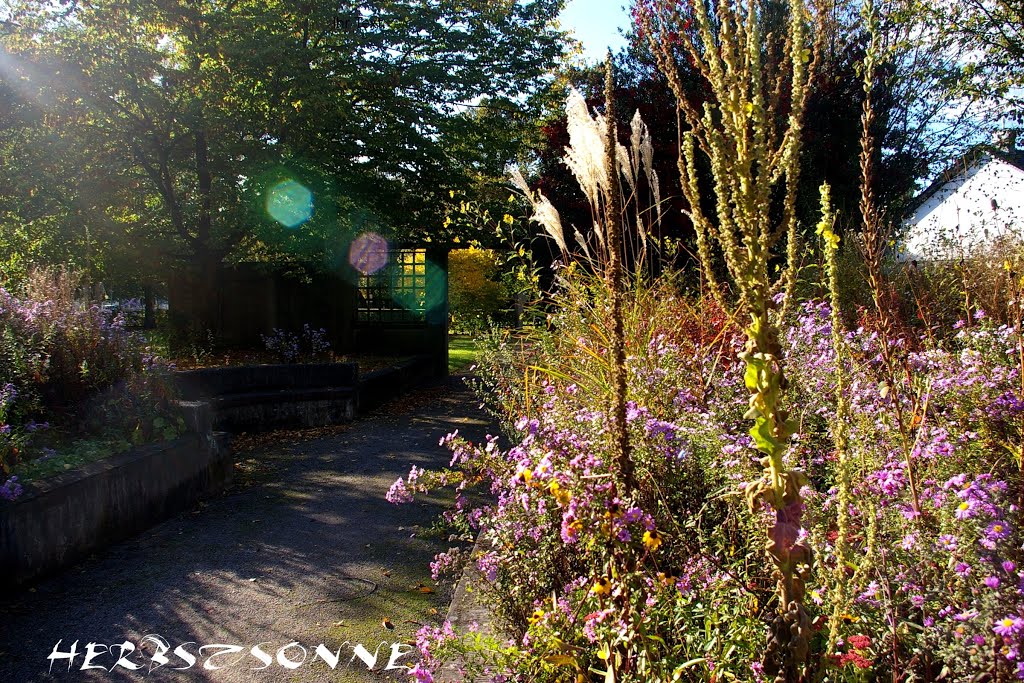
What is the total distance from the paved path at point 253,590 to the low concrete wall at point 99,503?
105 millimetres

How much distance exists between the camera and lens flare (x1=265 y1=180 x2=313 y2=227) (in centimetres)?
1029

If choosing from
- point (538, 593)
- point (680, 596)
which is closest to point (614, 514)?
point (680, 596)

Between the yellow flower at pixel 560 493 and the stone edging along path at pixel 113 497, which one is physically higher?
the yellow flower at pixel 560 493

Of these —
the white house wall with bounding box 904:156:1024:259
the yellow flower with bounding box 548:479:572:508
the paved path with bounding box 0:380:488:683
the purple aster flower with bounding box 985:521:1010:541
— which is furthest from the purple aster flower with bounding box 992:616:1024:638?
the white house wall with bounding box 904:156:1024:259

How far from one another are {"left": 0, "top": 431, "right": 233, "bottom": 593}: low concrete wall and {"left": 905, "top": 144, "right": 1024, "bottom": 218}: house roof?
11491mm

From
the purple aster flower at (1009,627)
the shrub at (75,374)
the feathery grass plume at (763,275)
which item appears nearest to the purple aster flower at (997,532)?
the purple aster flower at (1009,627)

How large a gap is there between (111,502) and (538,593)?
2.86 m

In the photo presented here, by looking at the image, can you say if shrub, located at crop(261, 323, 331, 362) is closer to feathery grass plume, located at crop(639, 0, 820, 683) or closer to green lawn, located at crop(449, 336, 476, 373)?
green lawn, located at crop(449, 336, 476, 373)

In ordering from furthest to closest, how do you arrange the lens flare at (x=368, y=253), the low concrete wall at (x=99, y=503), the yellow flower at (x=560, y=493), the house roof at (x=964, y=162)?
the lens flare at (x=368, y=253) < the house roof at (x=964, y=162) < the low concrete wall at (x=99, y=503) < the yellow flower at (x=560, y=493)

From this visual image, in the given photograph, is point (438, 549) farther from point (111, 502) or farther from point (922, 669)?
point (922, 669)

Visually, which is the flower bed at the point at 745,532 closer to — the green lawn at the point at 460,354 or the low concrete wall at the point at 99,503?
the low concrete wall at the point at 99,503

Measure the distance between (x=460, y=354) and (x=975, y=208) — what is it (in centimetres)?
1175

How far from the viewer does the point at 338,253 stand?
39.4 ft

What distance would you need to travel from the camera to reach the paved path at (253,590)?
296cm
